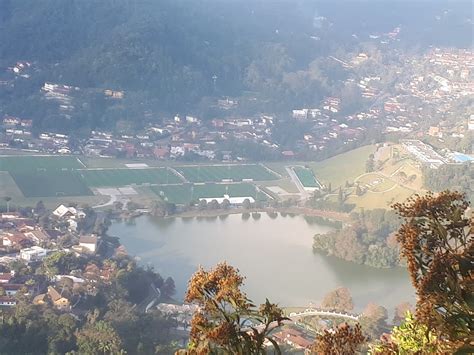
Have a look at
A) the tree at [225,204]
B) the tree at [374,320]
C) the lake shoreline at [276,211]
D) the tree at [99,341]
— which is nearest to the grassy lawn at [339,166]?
the lake shoreline at [276,211]

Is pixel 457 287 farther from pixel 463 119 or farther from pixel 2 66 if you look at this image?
pixel 2 66

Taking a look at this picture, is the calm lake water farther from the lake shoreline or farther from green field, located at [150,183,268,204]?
green field, located at [150,183,268,204]

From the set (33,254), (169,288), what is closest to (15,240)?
(33,254)

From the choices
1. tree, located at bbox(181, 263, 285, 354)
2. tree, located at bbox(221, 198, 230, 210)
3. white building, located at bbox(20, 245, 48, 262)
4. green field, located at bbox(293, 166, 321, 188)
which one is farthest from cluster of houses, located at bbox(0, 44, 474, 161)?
tree, located at bbox(181, 263, 285, 354)

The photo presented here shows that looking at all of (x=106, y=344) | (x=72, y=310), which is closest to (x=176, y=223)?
(x=72, y=310)

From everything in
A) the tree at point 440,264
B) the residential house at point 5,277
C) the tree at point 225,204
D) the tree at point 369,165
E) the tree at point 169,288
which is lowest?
the tree at point 369,165

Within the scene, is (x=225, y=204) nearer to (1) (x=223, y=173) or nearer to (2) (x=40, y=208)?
(1) (x=223, y=173)

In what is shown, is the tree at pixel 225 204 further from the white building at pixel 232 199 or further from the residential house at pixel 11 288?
the residential house at pixel 11 288
